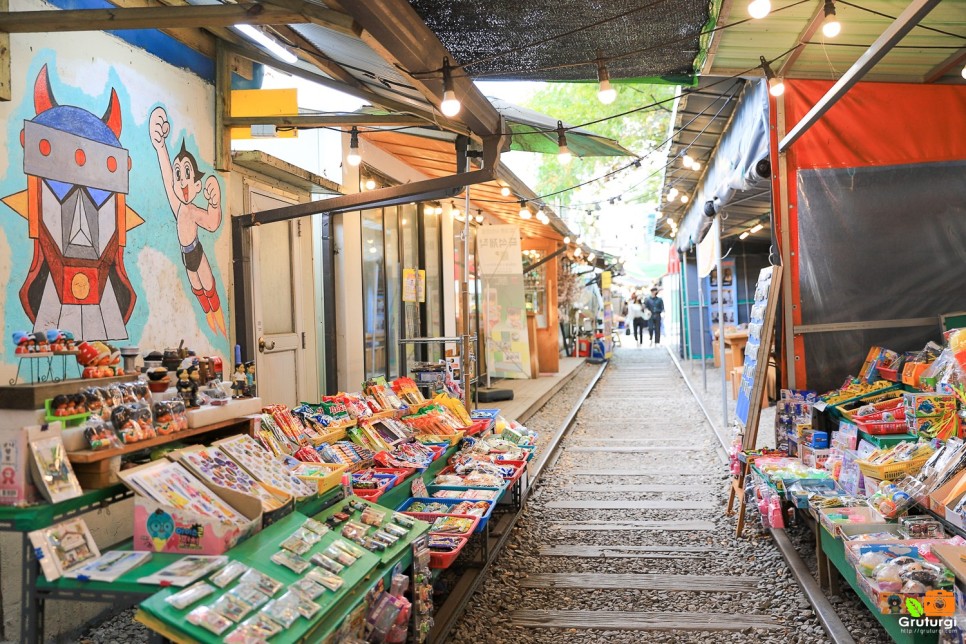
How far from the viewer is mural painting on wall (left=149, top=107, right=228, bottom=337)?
16.3 feet

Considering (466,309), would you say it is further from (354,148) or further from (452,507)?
(452,507)

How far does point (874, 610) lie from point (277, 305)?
5776 mm

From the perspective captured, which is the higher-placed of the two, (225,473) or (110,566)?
(225,473)

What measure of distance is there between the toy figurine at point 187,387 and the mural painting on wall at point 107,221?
1112 millimetres

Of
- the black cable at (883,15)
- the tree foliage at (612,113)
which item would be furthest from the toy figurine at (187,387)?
the tree foliage at (612,113)

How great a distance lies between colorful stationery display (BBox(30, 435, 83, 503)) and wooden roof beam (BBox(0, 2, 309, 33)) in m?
1.94

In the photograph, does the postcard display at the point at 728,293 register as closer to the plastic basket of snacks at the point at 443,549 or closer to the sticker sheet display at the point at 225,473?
the plastic basket of snacks at the point at 443,549

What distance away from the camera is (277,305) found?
726cm

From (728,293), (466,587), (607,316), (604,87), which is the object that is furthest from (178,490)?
(607,316)

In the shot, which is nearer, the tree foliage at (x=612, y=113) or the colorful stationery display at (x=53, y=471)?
the colorful stationery display at (x=53, y=471)

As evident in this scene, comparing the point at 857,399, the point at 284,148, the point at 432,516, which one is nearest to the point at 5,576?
the point at 432,516

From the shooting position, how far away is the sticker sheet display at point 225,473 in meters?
3.08

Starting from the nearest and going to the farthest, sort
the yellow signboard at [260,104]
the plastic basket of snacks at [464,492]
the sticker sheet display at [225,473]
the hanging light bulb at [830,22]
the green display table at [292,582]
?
the green display table at [292,582] < the sticker sheet display at [225,473] < the hanging light bulb at [830,22] < the plastic basket of snacks at [464,492] < the yellow signboard at [260,104]

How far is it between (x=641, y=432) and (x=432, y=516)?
6.64 meters
